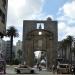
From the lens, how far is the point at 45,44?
112 meters

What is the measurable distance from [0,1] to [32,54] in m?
63.4

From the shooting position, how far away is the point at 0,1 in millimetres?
48031

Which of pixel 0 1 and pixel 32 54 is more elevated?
pixel 0 1

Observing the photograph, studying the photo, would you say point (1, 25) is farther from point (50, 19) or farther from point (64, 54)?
point (64, 54)

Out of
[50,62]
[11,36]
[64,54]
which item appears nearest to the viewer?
[50,62]

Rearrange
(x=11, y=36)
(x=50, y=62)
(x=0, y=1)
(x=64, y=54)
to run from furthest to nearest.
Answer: (x=64, y=54), (x=11, y=36), (x=50, y=62), (x=0, y=1)

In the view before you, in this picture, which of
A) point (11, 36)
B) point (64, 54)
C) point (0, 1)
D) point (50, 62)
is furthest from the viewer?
point (64, 54)

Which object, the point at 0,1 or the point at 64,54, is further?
the point at 64,54

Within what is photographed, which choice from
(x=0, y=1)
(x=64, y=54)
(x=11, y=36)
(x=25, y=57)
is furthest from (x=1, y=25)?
(x=64, y=54)

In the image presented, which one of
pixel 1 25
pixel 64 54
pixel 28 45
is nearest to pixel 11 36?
pixel 28 45

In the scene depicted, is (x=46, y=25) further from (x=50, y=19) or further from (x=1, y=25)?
(x=1, y=25)

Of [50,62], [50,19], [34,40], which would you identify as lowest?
[50,62]

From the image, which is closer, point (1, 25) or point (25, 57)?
point (1, 25)

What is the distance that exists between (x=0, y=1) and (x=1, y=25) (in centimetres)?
424
